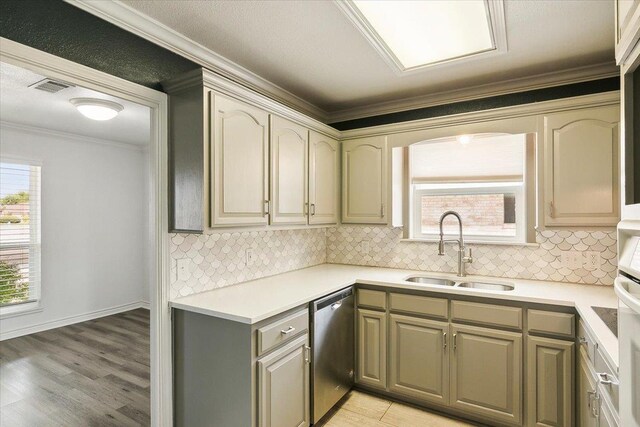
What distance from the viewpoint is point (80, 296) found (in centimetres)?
459

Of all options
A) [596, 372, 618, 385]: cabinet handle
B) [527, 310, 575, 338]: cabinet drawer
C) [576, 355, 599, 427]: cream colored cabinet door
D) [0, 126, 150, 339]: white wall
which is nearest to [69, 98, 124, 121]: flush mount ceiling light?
[0, 126, 150, 339]: white wall

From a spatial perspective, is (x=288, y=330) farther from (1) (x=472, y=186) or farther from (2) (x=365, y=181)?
(1) (x=472, y=186)

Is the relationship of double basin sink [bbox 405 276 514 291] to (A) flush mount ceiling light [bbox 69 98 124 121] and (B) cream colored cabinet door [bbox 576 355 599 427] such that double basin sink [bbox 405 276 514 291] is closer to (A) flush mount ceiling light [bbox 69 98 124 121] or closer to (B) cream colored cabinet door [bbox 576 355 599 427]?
(B) cream colored cabinet door [bbox 576 355 599 427]

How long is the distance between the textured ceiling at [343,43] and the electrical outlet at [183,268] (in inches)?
54.0

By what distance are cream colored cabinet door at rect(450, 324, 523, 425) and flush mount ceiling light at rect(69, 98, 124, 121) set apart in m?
3.45

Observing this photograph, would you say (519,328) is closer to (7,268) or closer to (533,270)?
(533,270)

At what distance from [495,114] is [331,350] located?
7.01ft

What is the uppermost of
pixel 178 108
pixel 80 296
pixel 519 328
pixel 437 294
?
pixel 178 108

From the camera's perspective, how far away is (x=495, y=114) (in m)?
2.56

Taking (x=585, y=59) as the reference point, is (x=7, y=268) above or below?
below

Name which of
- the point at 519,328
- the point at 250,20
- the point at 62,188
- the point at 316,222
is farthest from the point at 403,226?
the point at 62,188

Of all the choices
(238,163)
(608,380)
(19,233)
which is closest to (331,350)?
(238,163)

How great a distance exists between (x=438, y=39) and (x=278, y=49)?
39.7 inches

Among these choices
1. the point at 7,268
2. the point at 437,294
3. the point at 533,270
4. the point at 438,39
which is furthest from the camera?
the point at 7,268
